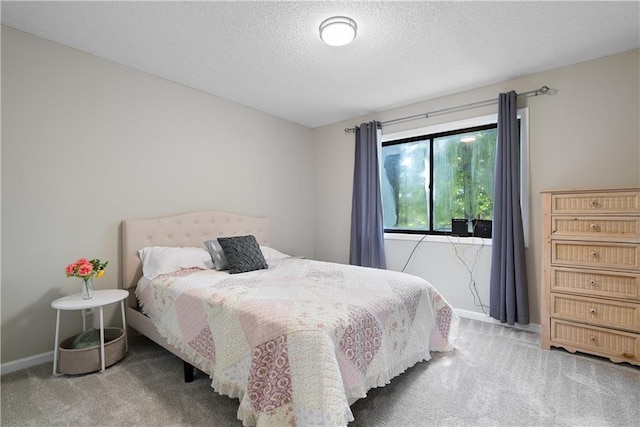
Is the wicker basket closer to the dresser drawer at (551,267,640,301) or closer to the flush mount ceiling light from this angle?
the flush mount ceiling light

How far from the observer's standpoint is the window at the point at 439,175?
3357 mm

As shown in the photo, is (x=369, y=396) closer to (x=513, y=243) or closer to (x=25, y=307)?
(x=513, y=243)

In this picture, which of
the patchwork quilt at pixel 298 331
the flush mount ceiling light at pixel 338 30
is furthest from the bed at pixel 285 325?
the flush mount ceiling light at pixel 338 30

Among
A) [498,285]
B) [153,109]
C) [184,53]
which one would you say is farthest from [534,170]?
[153,109]

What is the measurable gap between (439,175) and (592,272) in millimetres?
1762

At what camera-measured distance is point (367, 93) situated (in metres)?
3.38

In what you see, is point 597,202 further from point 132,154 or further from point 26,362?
point 26,362

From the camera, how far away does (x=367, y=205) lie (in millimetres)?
3930

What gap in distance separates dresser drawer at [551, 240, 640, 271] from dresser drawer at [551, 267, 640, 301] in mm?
61

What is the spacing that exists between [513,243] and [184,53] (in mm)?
3394

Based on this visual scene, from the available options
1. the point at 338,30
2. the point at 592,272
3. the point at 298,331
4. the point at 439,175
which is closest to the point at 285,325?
the point at 298,331

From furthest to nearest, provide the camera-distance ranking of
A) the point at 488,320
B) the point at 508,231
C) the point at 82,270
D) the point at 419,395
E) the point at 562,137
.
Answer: the point at 488,320, the point at 508,231, the point at 562,137, the point at 82,270, the point at 419,395

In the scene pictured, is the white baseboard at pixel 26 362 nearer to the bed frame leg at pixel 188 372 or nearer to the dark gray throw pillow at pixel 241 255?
the bed frame leg at pixel 188 372

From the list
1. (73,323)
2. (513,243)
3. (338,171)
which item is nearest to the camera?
(73,323)
